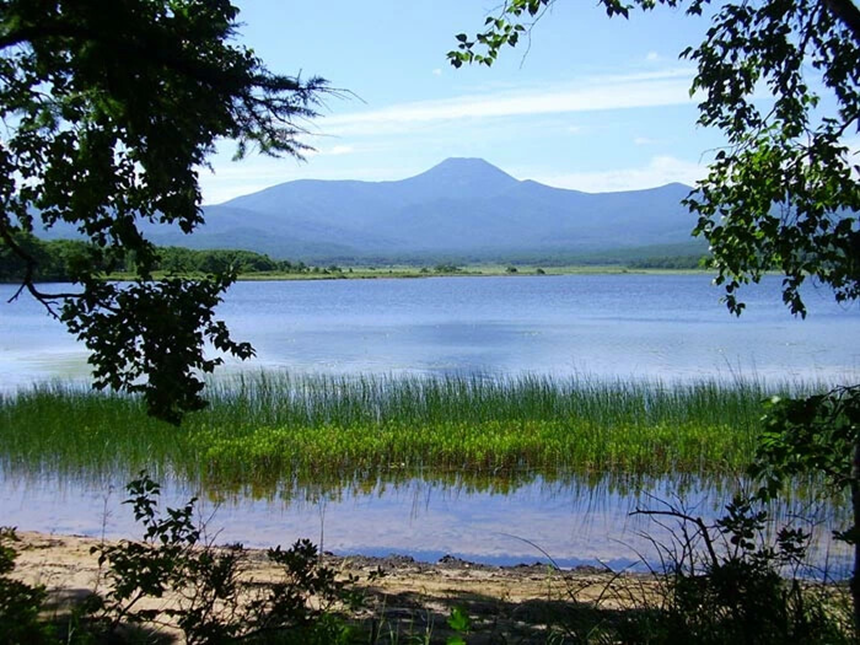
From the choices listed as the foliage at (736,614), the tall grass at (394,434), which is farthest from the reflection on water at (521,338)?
the foliage at (736,614)

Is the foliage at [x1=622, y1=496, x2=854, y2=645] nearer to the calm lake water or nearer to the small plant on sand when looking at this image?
the calm lake water

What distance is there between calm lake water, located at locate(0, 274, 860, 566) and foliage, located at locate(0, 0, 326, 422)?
3.54 meters

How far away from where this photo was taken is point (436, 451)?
13078mm

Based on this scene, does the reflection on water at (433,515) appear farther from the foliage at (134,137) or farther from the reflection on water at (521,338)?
the reflection on water at (521,338)

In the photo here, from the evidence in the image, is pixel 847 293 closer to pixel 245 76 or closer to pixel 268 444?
pixel 245 76

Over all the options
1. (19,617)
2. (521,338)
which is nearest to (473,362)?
(521,338)

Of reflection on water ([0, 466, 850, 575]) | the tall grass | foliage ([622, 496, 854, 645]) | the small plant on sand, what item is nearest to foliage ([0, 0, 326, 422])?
the small plant on sand

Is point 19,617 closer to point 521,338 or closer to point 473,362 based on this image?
point 473,362

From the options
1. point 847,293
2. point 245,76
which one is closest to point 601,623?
point 847,293

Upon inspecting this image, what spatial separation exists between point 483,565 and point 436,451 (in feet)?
14.3

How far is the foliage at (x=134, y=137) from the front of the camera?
5035 millimetres

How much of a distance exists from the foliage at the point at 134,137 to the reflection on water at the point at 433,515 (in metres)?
4.88

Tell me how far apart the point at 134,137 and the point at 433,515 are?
22.0 feet

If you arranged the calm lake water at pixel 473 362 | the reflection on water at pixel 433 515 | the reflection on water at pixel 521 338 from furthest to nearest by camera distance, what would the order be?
the reflection on water at pixel 521 338 → the calm lake water at pixel 473 362 → the reflection on water at pixel 433 515
